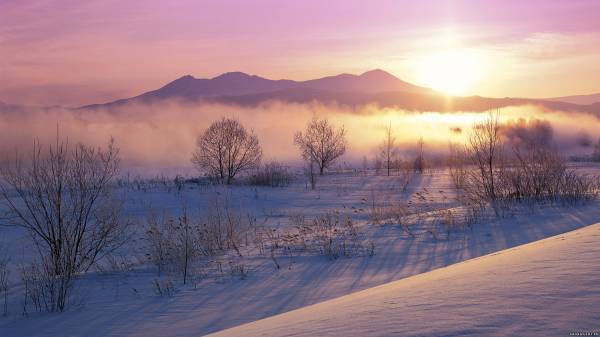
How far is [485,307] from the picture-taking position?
348 centimetres

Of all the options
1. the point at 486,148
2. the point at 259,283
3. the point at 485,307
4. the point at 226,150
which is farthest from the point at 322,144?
the point at 485,307

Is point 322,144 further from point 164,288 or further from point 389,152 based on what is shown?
point 164,288

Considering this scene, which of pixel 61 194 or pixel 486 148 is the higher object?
pixel 486 148

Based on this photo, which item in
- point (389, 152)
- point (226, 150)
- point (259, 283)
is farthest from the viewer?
point (389, 152)

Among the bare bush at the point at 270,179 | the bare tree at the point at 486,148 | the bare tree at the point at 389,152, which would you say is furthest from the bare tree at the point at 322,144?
the bare tree at the point at 486,148

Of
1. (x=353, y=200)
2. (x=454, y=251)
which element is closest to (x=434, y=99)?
(x=353, y=200)

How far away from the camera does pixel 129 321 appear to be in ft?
20.8

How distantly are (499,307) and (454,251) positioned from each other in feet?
19.3

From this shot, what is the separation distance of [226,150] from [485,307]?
32.8 m

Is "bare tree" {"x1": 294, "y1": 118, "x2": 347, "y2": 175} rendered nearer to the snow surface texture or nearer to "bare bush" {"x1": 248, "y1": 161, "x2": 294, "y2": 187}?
"bare bush" {"x1": 248, "y1": 161, "x2": 294, "y2": 187}

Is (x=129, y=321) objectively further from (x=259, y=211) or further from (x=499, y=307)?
(x=259, y=211)

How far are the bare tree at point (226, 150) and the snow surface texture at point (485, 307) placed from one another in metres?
31.2

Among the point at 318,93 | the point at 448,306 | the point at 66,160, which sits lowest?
the point at 448,306

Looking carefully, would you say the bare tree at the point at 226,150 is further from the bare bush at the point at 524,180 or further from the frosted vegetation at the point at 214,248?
the bare bush at the point at 524,180
